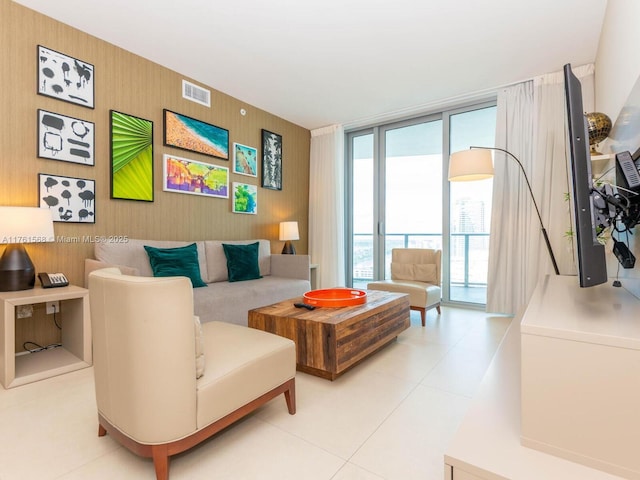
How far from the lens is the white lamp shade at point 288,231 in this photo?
14.8 ft

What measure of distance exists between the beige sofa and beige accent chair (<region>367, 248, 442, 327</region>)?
3.11ft

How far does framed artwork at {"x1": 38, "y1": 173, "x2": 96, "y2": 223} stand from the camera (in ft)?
8.52

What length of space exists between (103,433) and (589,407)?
187 cm

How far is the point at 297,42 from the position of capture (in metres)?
2.97

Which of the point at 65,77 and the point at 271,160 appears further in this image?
the point at 271,160

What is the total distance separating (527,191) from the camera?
3.63 meters

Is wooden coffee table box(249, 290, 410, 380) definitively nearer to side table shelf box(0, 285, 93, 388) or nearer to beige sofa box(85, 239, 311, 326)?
beige sofa box(85, 239, 311, 326)

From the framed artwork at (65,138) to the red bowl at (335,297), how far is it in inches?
89.1

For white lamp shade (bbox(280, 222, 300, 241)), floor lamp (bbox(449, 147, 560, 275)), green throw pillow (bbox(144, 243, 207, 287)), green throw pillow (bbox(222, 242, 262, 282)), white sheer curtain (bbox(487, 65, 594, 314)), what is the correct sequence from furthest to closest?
white lamp shade (bbox(280, 222, 300, 241)), green throw pillow (bbox(222, 242, 262, 282)), white sheer curtain (bbox(487, 65, 594, 314)), floor lamp (bbox(449, 147, 560, 275)), green throw pillow (bbox(144, 243, 207, 287))

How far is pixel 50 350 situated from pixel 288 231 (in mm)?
2761

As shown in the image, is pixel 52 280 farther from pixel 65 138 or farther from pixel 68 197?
pixel 65 138

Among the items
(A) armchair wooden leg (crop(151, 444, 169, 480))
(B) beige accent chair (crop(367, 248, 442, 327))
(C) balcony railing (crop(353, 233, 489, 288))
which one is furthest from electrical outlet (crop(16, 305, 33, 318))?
(C) balcony railing (crop(353, 233, 489, 288))

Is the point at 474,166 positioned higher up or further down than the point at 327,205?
higher up

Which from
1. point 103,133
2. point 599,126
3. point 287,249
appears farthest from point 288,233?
point 599,126
